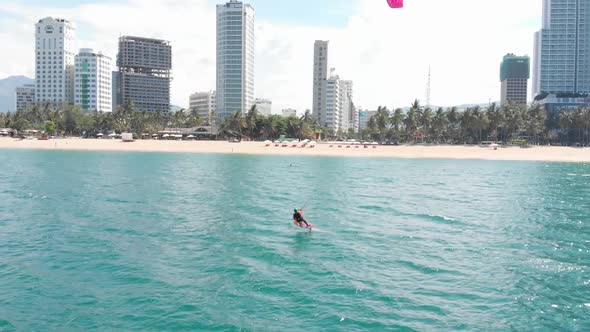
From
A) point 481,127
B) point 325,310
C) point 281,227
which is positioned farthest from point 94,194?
point 481,127

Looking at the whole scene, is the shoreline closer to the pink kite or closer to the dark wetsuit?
the dark wetsuit

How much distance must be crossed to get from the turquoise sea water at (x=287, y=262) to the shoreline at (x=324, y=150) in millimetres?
70138

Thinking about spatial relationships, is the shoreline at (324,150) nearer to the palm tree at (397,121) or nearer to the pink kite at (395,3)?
the palm tree at (397,121)

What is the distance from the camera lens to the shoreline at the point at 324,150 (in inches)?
4508

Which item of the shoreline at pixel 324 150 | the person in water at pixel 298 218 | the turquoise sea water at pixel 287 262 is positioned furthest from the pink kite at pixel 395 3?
the shoreline at pixel 324 150

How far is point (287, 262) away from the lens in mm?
23469

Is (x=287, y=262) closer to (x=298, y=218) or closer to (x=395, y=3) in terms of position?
(x=298, y=218)

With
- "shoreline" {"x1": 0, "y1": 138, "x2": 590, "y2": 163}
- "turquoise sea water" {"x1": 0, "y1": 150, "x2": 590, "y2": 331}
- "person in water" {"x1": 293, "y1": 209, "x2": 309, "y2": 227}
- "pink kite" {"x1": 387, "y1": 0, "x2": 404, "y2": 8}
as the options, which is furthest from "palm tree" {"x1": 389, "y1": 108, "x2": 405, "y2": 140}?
"pink kite" {"x1": 387, "y1": 0, "x2": 404, "y2": 8}

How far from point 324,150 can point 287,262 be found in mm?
104919

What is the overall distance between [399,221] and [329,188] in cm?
1938

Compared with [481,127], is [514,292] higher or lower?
lower

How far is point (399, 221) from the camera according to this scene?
3388 centimetres

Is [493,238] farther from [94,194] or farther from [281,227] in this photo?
[94,194]

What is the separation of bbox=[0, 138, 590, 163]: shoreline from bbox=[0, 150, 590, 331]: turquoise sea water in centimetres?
7014
